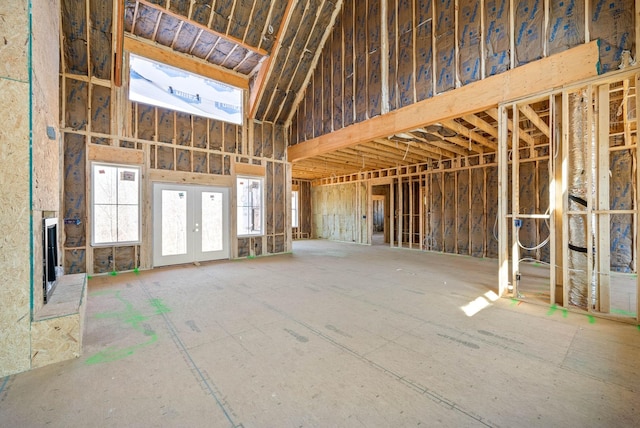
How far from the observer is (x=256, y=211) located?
8.86 metres

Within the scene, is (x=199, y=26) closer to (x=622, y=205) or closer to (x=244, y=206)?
(x=244, y=206)

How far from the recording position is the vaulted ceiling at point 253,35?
20.9 ft

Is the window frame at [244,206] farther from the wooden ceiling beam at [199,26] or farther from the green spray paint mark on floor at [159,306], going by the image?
the green spray paint mark on floor at [159,306]

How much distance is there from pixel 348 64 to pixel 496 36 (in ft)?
12.2

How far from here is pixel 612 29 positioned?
11.5ft

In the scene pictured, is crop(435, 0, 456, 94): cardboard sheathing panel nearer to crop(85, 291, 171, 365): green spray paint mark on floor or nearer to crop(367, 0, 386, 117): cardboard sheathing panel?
crop(367, 0, 386, 117): cardboard sheathing panel

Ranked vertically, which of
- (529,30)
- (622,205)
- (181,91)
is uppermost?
(181,91)

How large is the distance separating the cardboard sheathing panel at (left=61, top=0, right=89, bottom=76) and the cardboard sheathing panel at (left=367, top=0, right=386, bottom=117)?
6.14m

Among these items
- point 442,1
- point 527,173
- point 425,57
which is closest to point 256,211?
point 425,57

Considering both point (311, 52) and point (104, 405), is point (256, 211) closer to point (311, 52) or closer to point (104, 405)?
point (311, 52)

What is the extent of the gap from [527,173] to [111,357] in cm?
1019

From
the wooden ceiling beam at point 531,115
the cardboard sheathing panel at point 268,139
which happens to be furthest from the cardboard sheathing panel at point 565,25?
the cardboard sheathing panel at point 268,139

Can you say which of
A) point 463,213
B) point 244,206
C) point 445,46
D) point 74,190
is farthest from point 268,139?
point 463,213

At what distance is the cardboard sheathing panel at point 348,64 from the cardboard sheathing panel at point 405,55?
146 cm
